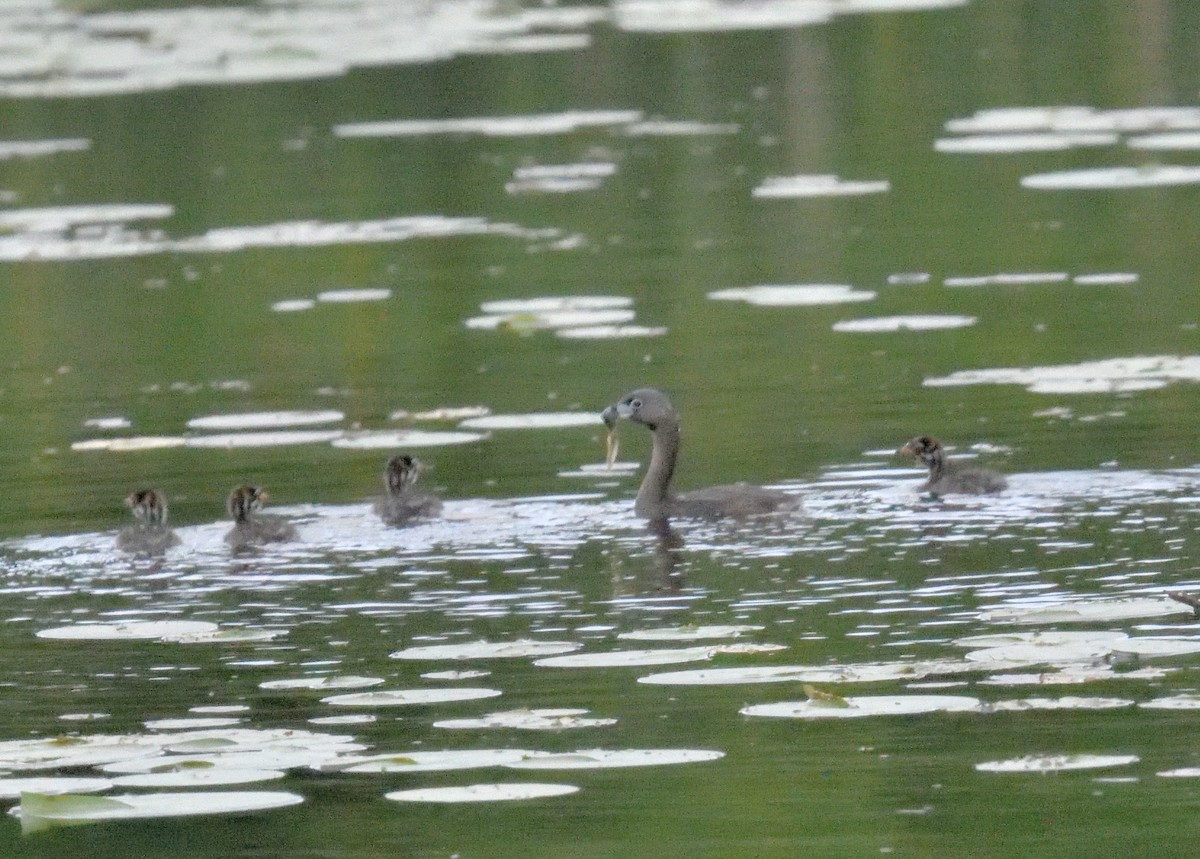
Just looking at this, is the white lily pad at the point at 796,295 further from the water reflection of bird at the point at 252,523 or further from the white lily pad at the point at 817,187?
the water reflection of bird at the point at 252,523

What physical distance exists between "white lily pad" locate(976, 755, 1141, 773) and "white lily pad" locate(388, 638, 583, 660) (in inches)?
78.3

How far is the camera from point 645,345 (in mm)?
16609

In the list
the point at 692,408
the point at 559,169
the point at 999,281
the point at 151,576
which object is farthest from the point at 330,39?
the point at 151,576

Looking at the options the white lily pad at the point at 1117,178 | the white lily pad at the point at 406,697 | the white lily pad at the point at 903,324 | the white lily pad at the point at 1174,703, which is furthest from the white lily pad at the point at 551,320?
the white lily pad at the point at 1174,703

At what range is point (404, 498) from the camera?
38.8 feet

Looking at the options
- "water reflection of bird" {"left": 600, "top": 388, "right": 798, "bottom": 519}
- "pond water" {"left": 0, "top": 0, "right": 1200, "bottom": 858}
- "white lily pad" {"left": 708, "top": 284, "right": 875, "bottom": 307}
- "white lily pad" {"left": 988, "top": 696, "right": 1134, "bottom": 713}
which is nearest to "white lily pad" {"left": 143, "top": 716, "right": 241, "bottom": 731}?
"pond water" {"left": 0, "top": 0, "right": 1200, "bottom": 858}

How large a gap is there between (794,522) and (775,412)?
2761 millimetres

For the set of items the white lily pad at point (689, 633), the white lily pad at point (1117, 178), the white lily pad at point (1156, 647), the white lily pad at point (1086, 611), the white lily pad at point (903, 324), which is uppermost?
the white lily pad at point (1117, 178)

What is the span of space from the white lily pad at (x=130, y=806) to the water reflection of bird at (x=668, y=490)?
4.15m

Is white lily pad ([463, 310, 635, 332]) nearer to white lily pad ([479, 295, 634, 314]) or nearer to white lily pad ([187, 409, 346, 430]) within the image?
white lily pad ([479, 295, 634, 314])

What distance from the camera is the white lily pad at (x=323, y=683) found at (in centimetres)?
895

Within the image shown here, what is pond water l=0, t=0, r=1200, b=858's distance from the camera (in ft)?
25.2

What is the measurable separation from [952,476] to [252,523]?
105 inches

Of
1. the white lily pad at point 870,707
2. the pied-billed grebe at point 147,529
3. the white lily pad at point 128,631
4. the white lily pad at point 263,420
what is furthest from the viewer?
the white lily pad at point 263,420
